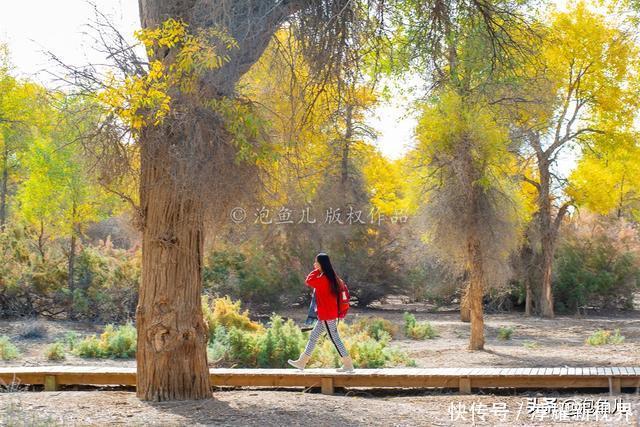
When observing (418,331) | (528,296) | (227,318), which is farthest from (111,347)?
(528,296)

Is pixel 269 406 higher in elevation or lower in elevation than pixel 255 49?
lower

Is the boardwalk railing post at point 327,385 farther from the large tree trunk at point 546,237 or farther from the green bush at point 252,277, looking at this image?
the large tree trunk at point 546,237

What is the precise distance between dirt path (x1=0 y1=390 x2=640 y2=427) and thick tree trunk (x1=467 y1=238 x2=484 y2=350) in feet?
21.5

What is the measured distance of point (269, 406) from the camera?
886cm

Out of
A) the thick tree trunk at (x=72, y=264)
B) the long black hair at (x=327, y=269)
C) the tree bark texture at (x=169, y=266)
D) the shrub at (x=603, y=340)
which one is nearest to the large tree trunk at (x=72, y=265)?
the thick tree trunk at (x=72, y=264)

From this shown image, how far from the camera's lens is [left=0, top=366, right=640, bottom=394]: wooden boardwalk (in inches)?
393

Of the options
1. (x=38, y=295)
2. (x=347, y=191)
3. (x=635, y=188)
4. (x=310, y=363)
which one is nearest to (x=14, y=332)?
(x=38, y=295)

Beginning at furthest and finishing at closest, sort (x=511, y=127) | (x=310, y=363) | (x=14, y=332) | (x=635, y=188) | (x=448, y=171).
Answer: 1. (x=635, y=188)
2. (x=511, y=127)
3. (x=14, y=332)
4. (x=448, y=171)
5. (x=310, y=363)

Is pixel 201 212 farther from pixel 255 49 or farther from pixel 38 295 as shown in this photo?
pixel 38 295

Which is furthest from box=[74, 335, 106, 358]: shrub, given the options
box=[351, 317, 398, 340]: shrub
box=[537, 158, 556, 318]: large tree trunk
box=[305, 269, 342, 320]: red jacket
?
box=[537, 158, 556, 318]: large tree trunk

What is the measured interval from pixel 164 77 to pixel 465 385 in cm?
512

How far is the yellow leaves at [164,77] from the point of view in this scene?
7.61m

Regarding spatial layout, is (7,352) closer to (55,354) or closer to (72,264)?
(55,354)

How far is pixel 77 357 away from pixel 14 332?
5.01 metres
